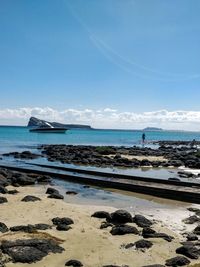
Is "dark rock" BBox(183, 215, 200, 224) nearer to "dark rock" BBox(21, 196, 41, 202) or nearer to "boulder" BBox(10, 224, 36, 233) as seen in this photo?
"boulder" BBox(10, 224, 36, 233)

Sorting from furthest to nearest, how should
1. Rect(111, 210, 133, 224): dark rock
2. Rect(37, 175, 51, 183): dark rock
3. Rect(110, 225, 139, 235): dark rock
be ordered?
Rect(37, 175, 51, 183): dark rock < Rect(111, 210, 133, 224): dark rock < Rect(110, 225, 139, 235): dark rock

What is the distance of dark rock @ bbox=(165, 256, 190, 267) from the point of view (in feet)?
32.6

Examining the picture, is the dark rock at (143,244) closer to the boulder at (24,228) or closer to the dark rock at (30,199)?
the boulder at (24,228)

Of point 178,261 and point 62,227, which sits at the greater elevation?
point 62,227

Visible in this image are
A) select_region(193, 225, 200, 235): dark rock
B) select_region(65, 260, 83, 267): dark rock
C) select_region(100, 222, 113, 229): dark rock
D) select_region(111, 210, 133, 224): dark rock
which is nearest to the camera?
select_region(65, 260, 83, 267): dark rock

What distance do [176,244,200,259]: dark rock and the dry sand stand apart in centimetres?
20

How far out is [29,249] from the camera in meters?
10.3

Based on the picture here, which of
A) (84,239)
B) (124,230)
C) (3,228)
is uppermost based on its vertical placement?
(3,228)

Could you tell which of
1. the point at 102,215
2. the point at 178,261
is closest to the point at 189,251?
the point at 178,261

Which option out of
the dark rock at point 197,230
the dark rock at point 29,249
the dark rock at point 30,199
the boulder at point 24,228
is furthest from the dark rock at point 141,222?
the dark rock at point 30,199

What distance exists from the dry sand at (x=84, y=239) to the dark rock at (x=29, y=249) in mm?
171

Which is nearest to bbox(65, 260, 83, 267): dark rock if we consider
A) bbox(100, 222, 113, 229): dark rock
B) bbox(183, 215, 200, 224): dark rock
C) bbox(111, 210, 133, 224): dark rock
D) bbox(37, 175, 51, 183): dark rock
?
bbox(100, 222, 113, 229): dark rock

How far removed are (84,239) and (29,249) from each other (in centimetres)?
212

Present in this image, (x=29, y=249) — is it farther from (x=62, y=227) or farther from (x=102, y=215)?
(x=102, y=215)
